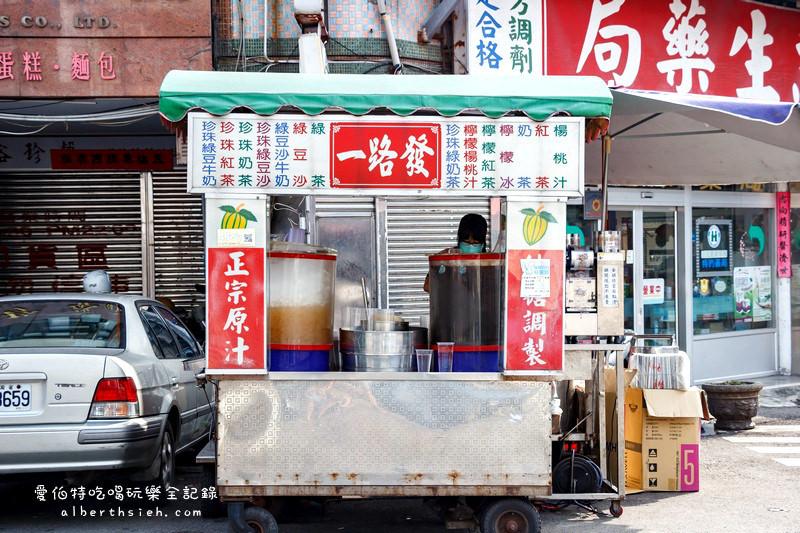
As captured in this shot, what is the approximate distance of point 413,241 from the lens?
9383 mm

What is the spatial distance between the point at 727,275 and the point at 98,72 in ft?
30.8

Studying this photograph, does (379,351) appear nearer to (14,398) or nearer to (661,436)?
(14,398)

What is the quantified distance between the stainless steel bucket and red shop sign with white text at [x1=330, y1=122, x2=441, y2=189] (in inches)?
38.0

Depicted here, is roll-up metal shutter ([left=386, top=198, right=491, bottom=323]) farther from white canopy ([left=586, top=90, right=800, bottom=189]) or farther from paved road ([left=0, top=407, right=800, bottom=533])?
paved road ([left=0, top=407, right=800, bottom=533])

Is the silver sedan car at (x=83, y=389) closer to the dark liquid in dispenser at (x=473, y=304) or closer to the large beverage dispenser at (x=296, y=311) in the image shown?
the large beverage dispenser at (x=296, y=311)

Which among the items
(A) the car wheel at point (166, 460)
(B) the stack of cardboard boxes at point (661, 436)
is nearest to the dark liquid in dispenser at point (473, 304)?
(B) the stack of cardboard boxes at point (661, 436)

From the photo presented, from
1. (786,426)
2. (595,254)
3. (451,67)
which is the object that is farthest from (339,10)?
(786,426)

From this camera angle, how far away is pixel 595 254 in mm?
5801

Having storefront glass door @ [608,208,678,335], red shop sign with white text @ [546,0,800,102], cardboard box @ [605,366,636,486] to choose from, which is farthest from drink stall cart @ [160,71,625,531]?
storefront glass door @ [608,208,678,335]

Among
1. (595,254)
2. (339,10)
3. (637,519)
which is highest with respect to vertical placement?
(339,10)

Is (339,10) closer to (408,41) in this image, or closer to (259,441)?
(408,41)

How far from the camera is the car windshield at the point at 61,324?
236 inches

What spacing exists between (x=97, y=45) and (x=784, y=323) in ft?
35.8

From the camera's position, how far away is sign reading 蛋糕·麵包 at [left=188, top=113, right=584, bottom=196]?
4.88 meters
